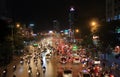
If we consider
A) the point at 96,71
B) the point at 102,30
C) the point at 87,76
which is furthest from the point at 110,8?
the point at 87,76

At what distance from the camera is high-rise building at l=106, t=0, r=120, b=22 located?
86900 mm

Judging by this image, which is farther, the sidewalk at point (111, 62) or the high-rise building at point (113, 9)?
the high-rise building at point (113, 9)

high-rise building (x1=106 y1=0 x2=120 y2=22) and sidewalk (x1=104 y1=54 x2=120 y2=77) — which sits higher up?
high-rise building (x1=106 y1=0 x2=120 y2=22)

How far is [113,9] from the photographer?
91.6m

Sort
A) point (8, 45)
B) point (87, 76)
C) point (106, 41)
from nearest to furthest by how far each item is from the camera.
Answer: point (87, 76)
point (106, 41)
point (8, 45)

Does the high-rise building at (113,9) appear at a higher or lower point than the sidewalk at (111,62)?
higher

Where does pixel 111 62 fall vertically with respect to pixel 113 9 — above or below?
below

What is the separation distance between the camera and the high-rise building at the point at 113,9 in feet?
285

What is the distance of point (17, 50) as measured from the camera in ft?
320

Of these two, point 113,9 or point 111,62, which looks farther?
point 113,9

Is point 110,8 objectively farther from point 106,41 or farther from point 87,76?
point 87,76

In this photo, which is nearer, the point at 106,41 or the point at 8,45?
the point at 106,41

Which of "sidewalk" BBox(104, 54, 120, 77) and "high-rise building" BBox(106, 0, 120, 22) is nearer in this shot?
"sidewalk" BBox(104, 54, 120, 77)

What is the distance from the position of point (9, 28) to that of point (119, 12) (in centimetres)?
3207
